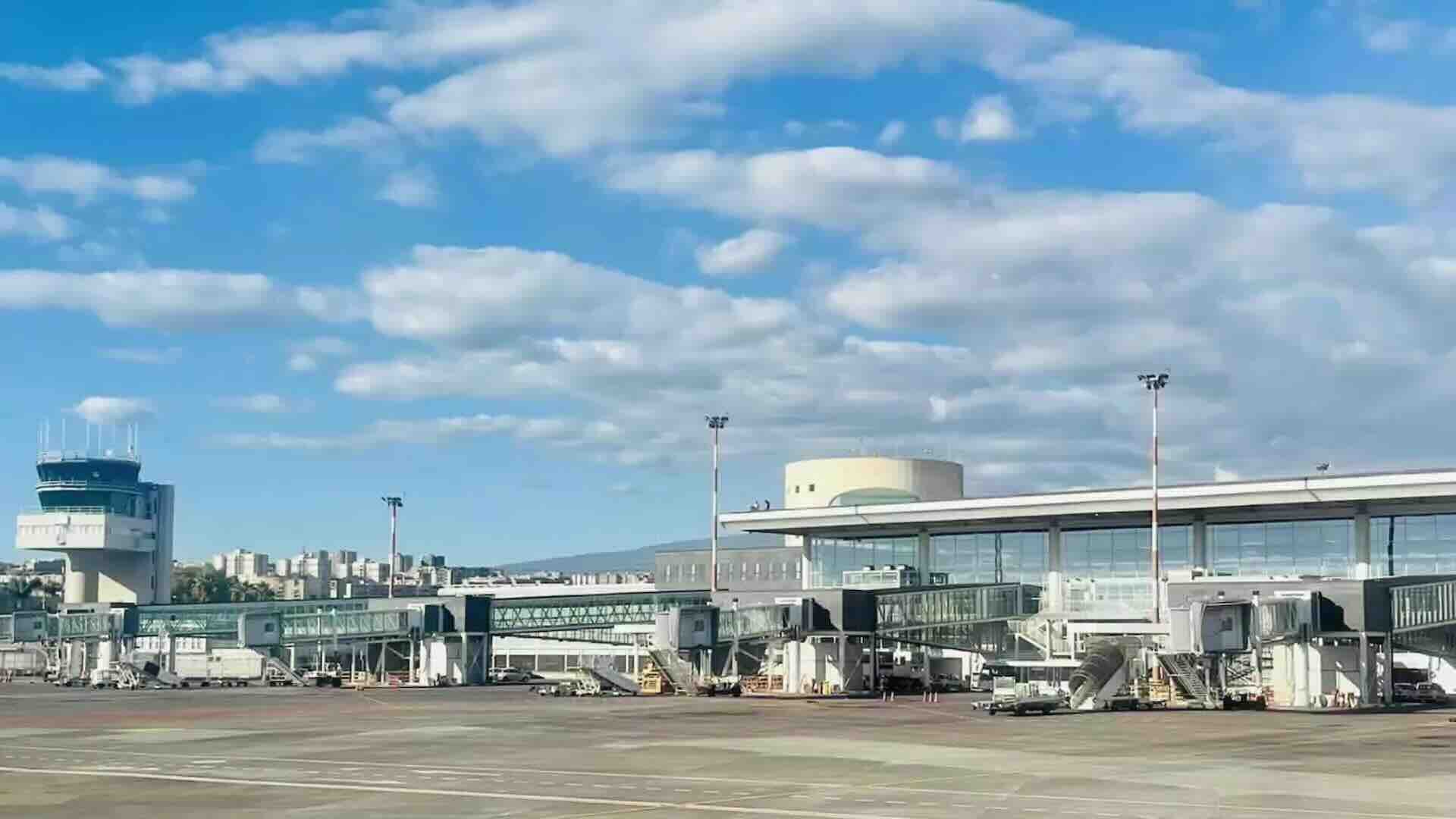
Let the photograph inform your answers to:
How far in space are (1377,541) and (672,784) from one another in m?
97.5

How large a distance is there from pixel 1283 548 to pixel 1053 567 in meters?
19.9

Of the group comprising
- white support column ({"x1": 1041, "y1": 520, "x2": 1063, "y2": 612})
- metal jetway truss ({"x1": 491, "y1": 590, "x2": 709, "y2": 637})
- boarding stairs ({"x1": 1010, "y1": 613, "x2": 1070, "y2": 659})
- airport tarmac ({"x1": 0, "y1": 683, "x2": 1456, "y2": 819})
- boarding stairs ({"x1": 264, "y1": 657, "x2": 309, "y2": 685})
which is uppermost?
white support column ({"x1": 1041, "y1": 520, "x2": 1063, "y2": 612})

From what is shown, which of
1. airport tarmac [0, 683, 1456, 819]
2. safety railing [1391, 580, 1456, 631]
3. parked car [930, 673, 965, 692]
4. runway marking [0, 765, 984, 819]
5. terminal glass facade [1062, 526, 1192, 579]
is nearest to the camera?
runway marking [0, 765, 984, 819]

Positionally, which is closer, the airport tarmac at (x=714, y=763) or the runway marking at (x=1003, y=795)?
the runway marking at (x=1003, y=795)

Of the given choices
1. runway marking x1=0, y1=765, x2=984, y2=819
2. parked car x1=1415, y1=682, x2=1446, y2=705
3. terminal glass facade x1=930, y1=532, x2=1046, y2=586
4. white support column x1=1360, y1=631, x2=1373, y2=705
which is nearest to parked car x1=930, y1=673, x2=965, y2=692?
terminal glass facade x1=930, y1=532, x2=1046, y2=586

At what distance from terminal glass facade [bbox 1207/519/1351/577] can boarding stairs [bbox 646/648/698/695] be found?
47516 mm

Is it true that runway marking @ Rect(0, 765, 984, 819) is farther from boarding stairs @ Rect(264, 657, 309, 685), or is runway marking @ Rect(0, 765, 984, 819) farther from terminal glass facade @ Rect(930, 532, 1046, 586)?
terminal glass facade @ Rect(930, 532, 1046, 586)

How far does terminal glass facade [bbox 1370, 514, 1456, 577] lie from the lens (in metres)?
128

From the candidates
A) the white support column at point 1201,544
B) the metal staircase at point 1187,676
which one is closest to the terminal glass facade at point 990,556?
the white support column at point 1201,544

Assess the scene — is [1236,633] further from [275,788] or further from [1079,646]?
[275,788]

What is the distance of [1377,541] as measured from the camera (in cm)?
13062

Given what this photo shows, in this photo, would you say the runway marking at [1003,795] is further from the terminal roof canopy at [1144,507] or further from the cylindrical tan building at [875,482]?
the cylindrical tan building at [875,482]

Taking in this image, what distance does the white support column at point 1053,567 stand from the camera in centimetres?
14462

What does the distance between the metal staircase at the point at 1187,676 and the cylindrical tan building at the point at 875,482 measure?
68.7 metres
